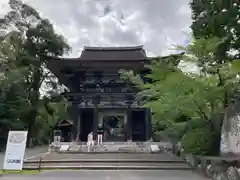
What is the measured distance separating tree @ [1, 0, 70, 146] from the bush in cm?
1657

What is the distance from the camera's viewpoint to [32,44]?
2494 cm

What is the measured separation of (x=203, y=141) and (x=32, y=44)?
19.4 meters

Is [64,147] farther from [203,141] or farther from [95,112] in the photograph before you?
[203,141]

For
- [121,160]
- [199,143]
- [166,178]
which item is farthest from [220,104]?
[121,160]

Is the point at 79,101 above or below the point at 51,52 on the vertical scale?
below

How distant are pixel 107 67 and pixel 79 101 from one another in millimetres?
3301

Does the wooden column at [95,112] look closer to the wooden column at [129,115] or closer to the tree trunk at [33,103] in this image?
the wooden column at [129,115]

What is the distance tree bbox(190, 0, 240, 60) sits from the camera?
27.5 feet

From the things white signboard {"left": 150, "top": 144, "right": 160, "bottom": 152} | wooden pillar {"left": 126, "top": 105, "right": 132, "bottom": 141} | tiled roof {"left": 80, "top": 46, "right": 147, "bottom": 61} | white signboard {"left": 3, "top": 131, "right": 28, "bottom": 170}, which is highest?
tiled roof {"left": 80, "top": 46, "right": 147, "bottom": 61}

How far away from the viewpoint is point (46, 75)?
2661 centimetres

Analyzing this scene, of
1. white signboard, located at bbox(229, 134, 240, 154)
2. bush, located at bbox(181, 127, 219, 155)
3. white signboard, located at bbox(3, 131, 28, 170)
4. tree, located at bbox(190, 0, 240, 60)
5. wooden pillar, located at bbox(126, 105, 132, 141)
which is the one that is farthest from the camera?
wooden pillar, located at bbox(126, 105, 132, 141)

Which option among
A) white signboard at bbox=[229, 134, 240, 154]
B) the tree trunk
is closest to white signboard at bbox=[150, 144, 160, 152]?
white signboard at bbox=[229, 134, 240, 154]

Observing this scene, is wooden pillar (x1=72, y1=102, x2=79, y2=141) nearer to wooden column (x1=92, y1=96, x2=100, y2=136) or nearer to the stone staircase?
wooden column (x1=92, y1=96, x2=100, y2=136)

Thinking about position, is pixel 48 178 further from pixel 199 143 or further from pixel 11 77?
pixel 11 77
